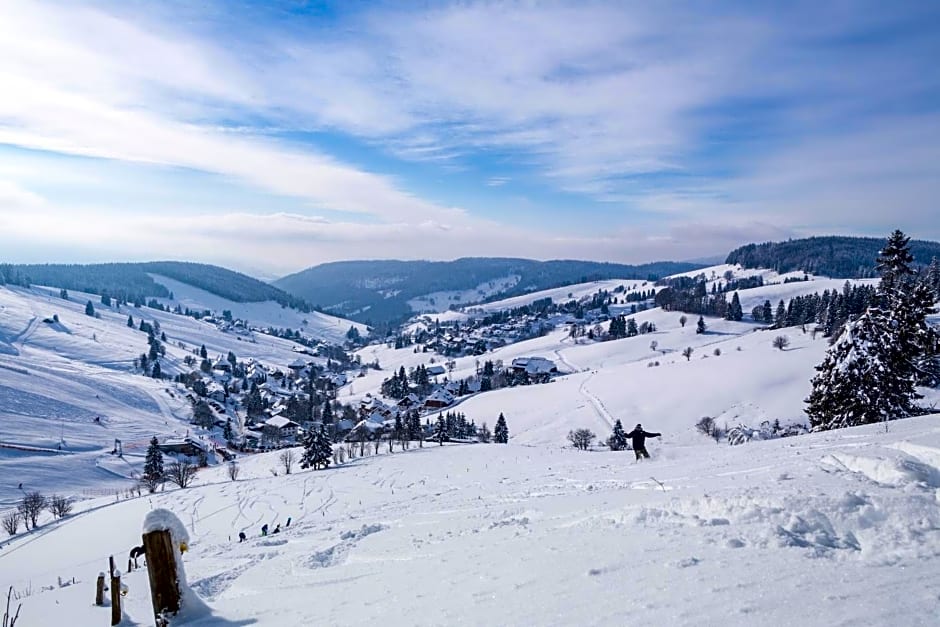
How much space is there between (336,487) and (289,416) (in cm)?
8026

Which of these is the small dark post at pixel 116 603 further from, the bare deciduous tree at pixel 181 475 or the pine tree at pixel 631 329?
the pine tree at pixel 631 329

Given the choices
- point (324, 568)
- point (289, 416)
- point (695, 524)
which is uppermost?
point (695, 524)

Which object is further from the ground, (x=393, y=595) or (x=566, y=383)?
(x=393, y=595)

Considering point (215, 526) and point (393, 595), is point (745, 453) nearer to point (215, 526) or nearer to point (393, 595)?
point (393, 595)

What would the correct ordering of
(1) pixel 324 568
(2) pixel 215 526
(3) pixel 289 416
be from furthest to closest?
(3) pixel 289 416
(2) pixel 215 526
(1) pixel 324 568

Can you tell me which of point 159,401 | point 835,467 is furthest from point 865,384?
point 159,401

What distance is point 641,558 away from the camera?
5.51 metres

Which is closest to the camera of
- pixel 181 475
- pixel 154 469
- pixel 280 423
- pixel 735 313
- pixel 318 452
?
pixel 318 452

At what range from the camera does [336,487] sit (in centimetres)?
3164

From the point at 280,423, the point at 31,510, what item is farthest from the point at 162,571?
the point at 280,423

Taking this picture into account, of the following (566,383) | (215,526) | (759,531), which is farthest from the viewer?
(566,383)

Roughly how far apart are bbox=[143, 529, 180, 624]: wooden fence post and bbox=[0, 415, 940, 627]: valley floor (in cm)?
32

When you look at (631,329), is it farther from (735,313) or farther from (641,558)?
(641,558)

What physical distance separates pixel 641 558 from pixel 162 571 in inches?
193
